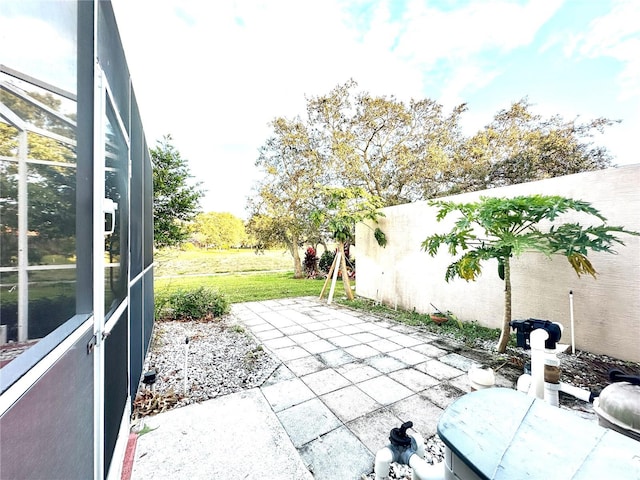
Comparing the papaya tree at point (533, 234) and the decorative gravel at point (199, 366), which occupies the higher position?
the papaya tree at point (533, 234)

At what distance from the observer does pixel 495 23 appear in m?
5.22

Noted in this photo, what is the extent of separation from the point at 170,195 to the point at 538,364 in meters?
7.54

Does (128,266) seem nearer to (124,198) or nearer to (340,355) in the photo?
(124,198)

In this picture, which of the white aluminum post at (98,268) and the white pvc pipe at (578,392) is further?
the white pvc pipe at (578,392)

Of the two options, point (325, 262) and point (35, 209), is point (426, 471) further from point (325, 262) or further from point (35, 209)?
point (325, 262)

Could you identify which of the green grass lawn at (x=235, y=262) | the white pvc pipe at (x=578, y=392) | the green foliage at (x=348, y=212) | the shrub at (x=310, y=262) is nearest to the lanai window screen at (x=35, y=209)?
the white pvc pipe at (x=578, y=392)

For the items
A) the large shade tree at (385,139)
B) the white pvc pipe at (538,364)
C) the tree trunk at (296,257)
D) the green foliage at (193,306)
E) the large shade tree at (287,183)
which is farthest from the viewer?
the tree trunk at (296,257)

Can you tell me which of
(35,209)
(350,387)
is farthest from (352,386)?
(35,209)

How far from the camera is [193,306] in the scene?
17.0 feet

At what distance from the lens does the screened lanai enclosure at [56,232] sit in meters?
0.76

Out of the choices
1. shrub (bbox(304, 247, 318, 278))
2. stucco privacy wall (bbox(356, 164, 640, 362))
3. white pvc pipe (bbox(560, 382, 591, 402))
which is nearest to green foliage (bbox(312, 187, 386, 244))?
stucco privacy wall (bbox(356, 164, 640, 362))

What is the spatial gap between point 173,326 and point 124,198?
3.51 metres

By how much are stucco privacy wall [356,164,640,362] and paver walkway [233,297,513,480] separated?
3.71 feet

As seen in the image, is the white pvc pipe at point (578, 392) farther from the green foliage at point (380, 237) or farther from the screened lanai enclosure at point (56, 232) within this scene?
the green foliage at point (380, 237)
